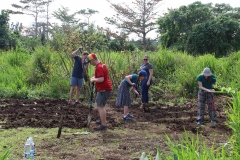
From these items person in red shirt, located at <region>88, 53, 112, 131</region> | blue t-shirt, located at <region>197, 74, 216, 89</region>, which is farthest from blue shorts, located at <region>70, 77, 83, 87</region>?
blue t-shirt, located at <region>197, 74, 216, 89</region>

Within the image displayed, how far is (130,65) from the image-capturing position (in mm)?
12500

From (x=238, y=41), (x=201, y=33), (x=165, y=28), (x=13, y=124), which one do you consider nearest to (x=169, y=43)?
(x=165, y=28)

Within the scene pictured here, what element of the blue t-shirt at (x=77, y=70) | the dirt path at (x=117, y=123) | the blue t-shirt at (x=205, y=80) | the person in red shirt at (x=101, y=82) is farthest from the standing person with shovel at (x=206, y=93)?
the blue t-shirt at (x=77, y=70)

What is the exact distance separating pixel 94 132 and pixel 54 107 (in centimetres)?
309

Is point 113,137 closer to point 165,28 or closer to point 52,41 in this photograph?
point 52,41

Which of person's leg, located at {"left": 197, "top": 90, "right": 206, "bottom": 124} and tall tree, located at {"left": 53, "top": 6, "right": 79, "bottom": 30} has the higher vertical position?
tall tree, located at {"left": 53, "top": 6, "right": 79, "bottom": 30}

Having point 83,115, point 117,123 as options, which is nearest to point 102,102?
point 117,123

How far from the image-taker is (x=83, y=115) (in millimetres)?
8422

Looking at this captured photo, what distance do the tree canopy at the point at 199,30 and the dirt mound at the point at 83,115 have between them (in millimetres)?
12768

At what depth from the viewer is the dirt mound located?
7.36 metres

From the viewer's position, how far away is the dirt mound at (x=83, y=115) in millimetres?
7359

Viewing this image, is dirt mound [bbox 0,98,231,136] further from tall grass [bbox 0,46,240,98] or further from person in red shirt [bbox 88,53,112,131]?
tall grass [bbox 0,46,240,98]

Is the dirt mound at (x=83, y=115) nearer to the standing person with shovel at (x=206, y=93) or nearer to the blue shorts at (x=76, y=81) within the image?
the standing person with shovel at (x=206, y=93)

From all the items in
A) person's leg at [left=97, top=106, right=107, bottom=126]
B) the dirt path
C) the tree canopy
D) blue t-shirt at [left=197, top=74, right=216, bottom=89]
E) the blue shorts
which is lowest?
the dirt path
